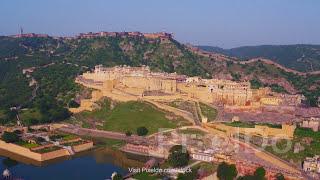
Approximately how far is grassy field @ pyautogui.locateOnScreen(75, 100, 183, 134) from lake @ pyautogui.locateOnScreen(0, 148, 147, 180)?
416 centimetres

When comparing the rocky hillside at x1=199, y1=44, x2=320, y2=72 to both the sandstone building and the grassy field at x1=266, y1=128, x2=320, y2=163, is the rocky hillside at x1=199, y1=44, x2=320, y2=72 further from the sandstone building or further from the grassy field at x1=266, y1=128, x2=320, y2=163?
the grassy field at x1=266, y1=128, x2=320, y2=163

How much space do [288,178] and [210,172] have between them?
413 centimetres

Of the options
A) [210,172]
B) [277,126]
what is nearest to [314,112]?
[277,126]

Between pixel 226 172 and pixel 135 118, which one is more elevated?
pixel 135 118

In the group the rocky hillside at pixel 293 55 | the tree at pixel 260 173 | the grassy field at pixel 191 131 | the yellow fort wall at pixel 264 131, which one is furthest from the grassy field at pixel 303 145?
the rocky hillside at pixel 293 55

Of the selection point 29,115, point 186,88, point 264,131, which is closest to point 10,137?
point 29,115

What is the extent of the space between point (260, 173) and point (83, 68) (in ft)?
114

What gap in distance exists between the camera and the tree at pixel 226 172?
85.9 ft

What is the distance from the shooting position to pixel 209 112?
37.8 meters

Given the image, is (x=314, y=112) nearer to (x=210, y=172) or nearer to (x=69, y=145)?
(x=210, y=172)

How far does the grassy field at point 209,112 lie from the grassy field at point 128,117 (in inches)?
81.2

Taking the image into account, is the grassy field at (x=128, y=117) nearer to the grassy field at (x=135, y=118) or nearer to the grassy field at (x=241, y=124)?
the grassy field at (x=135, y=118)

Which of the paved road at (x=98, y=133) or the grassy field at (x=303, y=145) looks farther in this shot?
the paved road at (x=98, y=133)

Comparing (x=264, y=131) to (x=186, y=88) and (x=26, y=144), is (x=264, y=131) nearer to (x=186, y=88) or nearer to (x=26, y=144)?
(x=186, y=88)
